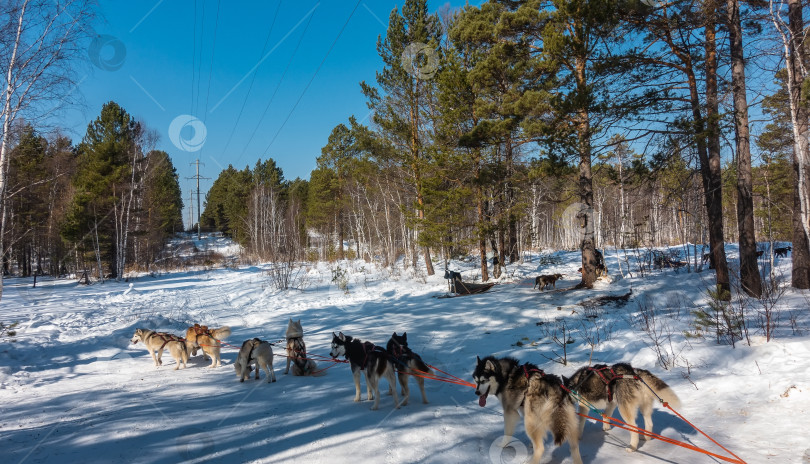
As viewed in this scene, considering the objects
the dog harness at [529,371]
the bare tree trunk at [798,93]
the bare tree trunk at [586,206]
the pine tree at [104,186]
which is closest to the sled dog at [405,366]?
the dog harness at [529,371]

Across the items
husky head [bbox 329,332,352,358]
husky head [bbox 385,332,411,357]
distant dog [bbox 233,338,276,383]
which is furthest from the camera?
distant dog [bbox 233,338,276,383]

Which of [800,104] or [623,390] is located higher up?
[800,104]

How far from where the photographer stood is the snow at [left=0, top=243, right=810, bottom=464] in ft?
Result: 13.1

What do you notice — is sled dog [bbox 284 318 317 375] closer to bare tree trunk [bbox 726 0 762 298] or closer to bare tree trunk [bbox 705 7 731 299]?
bare tree trunk [bbox 705 7 731 299]

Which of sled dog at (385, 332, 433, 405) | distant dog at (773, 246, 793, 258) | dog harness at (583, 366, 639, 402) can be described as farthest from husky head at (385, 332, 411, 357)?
distant dog at (773, 246, 793, 258)

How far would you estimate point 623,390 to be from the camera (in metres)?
4.04

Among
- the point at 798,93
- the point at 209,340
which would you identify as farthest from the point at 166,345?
the point at 798,93

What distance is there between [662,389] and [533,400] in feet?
4.36

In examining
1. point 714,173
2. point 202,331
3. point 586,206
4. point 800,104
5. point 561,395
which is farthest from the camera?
point 586,206

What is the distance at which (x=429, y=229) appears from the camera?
18.4m

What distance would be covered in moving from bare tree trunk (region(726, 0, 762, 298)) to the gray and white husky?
28.1 feet

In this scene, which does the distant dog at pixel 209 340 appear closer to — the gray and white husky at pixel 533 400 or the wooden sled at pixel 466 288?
the gray and white husky at pixel 533 400

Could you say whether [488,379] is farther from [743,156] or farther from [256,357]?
[743,156]

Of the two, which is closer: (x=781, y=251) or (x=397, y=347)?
(x=397, y=347)
